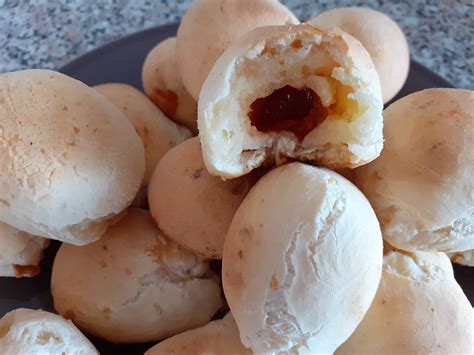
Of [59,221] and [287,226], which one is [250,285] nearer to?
[287,226]

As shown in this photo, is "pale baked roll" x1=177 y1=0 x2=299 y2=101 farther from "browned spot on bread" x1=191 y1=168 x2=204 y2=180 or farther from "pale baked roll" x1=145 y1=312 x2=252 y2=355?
"pale baked roll" x1=145 y1=312 x2=252 y2=355

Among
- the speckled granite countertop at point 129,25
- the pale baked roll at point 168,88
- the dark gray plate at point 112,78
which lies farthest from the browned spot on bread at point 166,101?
the speckled granite countertop at point 129,25

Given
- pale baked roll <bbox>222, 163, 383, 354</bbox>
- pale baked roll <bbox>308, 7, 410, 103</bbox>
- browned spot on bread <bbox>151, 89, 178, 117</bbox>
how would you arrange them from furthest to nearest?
1. browned spot on bread <bbox>151, 89, 178, 117</bbox>
2. pale baked roll <bbox>308, 7, 410, 103</bbox>
3. pale baked roll <bbox>222, 163, 383, 354</bbox>

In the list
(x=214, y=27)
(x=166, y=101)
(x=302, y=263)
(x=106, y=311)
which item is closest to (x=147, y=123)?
(x=166, y=101)

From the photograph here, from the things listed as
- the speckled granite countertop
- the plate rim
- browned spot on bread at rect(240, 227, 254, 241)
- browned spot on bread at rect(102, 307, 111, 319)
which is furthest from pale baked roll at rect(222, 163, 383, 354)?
the speckled granite countertop

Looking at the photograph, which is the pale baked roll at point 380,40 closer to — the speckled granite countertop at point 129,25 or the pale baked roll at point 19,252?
the speckled granite countertop at point 129,25

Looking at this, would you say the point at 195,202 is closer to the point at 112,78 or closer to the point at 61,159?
the point at 61,159
